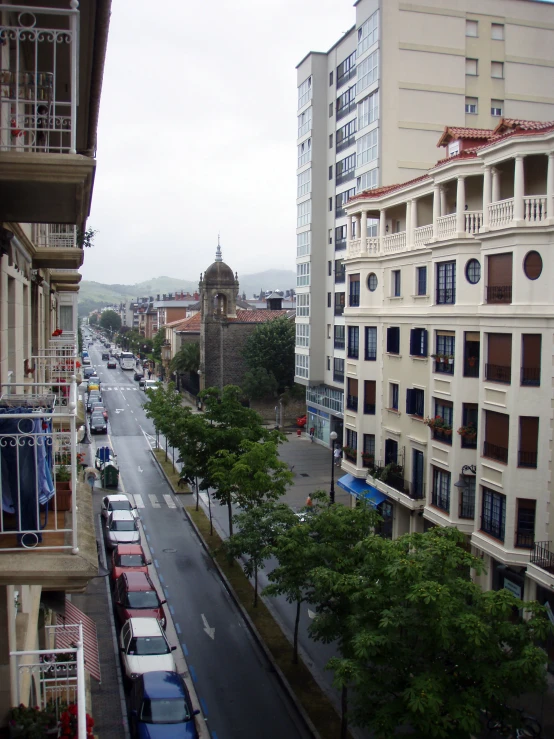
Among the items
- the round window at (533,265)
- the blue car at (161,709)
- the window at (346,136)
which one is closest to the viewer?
the blue car at (161,709)

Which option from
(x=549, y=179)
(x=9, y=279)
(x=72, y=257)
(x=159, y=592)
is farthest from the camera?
(x=159, y=592)

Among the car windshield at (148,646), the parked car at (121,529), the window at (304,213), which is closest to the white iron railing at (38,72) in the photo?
the car windshield at (148,646)

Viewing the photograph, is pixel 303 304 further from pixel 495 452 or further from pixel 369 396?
pixel 495 452

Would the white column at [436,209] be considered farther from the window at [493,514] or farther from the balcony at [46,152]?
the balcony at [46,152]

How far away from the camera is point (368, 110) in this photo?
3659cm

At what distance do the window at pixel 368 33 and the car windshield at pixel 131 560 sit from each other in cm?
2773

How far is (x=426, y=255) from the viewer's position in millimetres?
26172

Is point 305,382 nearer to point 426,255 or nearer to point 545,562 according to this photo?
point 426,255

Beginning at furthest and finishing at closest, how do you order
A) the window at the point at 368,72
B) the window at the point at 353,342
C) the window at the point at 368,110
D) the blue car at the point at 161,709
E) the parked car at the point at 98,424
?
the parked car at the point at 98,424 < the window at the point at 368,110 < the window at the point at 368,72 < the window at the point at 353,342 < the blue car at the point at 161,709

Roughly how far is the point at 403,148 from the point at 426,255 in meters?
11.9

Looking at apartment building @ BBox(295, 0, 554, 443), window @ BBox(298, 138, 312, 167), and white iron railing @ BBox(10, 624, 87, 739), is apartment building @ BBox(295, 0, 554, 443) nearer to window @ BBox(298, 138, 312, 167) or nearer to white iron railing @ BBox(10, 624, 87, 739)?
window @ BBox(298, 138, 312, 167)

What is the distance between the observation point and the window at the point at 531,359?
19.5 metres

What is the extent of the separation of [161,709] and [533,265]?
1536cm

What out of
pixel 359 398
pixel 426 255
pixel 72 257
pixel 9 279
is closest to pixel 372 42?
pixel 426 255
